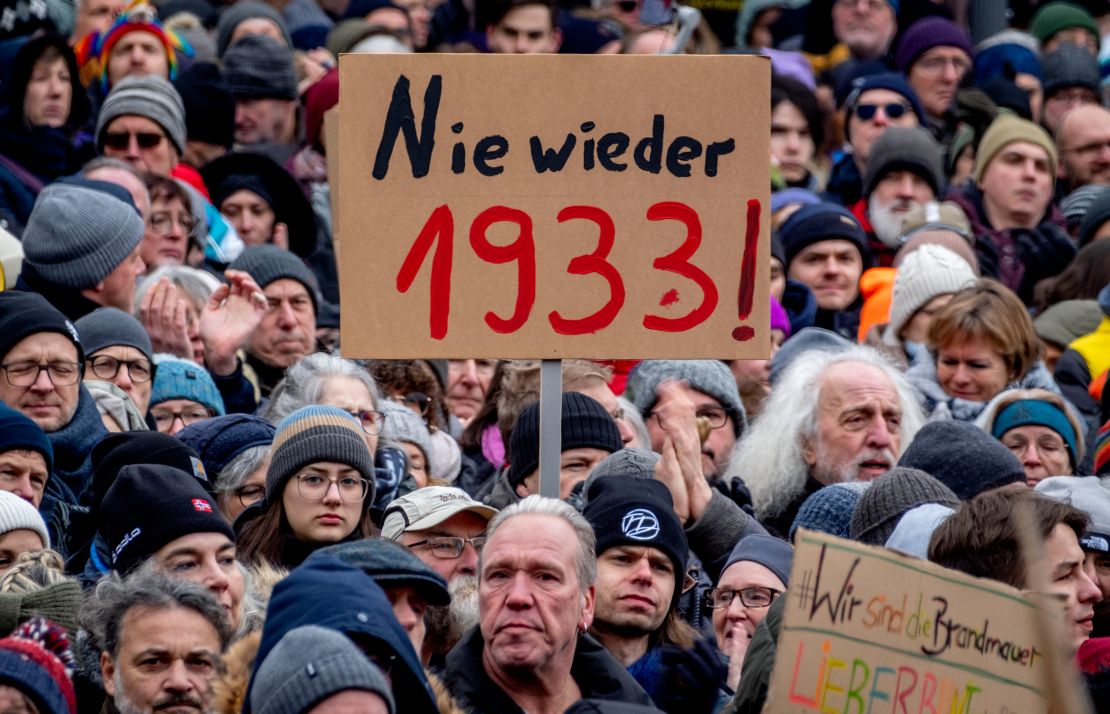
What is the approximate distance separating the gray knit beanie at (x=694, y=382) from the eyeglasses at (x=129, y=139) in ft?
10.1

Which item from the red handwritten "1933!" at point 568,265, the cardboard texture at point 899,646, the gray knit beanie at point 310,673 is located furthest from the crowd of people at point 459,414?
the cardboard texture at point 899,646

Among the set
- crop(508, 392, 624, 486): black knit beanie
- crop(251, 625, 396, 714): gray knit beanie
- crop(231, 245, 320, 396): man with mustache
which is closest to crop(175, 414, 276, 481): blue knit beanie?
crop(508, 392, 624, 486): black knit beanie

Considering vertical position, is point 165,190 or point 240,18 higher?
point 240,18

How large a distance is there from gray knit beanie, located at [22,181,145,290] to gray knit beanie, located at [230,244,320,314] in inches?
24.4

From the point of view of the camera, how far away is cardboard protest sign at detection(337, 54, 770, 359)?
6.10m

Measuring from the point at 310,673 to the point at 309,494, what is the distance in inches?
105

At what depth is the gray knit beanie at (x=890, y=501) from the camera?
6512 millimetres

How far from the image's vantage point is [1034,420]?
8.28 m

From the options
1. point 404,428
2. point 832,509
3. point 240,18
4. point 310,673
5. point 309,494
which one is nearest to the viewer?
point 310,673

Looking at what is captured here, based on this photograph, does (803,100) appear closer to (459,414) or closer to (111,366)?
(459,414)

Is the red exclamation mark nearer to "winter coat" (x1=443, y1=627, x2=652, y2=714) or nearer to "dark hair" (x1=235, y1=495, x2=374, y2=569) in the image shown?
"winter coat" (x1=443, y1=627, x2=652, y2=714)

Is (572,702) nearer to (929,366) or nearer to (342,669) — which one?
(342,669)

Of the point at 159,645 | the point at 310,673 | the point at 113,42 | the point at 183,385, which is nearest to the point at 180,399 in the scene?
the point at 183,385

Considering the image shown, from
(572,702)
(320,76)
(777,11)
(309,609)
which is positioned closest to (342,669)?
(309,609)
